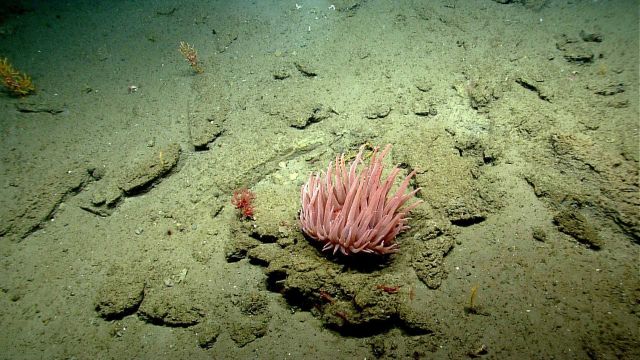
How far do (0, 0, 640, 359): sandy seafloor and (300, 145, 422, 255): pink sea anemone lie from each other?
0.76 feet

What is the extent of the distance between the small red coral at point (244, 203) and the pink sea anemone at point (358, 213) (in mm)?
619

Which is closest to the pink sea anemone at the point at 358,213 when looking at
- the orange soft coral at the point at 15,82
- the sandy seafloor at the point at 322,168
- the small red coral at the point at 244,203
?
the sandy seafloor at the point at 322,168

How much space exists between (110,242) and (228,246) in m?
1.36

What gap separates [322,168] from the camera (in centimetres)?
390

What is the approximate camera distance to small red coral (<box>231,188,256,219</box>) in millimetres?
3455

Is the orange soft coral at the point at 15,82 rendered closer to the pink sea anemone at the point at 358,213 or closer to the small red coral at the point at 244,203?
the small red coral at the point at 244,203

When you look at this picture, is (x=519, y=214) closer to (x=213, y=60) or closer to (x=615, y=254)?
(x=615, y=254)

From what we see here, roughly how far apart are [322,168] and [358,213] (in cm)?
106

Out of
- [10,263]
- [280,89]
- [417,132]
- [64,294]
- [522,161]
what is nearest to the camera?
[64,294]

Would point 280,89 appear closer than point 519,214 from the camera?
No

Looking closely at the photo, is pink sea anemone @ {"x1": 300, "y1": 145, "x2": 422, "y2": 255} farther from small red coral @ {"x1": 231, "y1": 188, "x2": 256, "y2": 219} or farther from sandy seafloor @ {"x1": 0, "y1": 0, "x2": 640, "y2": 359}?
small red coral @ {"x1": 231, "y1": 188, "x2": 256, "y2": 219}

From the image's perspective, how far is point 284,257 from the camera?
10.1ft

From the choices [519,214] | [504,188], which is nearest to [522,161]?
[504,188]

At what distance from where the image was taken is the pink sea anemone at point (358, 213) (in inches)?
115
